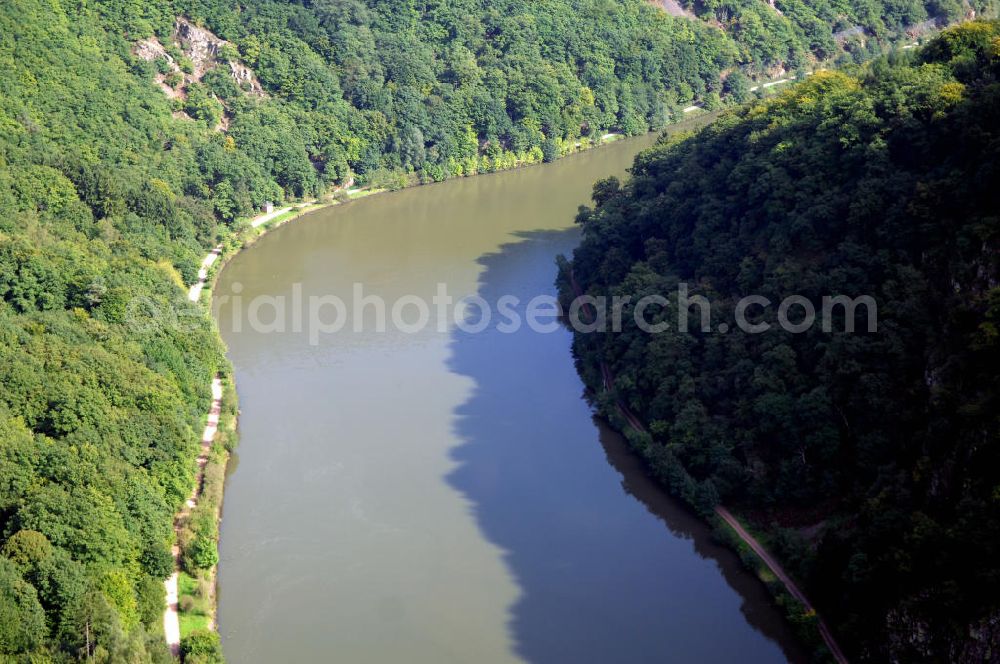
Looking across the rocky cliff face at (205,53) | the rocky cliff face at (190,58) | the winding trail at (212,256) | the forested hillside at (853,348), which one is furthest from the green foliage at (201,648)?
the rocky cliff face at (205,53)

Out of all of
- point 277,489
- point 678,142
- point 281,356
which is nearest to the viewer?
point 277,489

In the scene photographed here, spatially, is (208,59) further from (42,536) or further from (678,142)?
(42,536)

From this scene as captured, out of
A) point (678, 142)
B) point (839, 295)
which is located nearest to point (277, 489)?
point (839, 295)

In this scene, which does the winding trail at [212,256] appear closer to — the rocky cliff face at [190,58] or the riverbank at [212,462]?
the riverbank at [212,462]

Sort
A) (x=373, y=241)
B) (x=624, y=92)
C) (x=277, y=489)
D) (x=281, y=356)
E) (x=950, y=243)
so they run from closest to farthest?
(x=950, y=243), (x=277, y=489), (x=281, y=356), (x=373, y=241), (x=624, y=92)

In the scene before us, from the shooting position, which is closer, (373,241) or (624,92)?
(373,241)

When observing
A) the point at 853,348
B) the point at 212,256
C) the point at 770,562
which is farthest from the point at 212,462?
the point at 212,256
